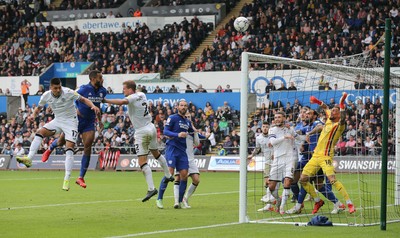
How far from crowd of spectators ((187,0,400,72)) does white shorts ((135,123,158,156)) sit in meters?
21.5

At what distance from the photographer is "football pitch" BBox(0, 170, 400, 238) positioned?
528 inches

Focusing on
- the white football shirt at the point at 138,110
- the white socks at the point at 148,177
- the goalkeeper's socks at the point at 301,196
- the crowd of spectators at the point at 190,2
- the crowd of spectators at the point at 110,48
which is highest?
the crowd of spectators at the point at 190,2

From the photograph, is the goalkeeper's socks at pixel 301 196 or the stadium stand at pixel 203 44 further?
the stadium stand at pixel 203 44

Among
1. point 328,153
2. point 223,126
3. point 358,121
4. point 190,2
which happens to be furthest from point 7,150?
point 328,153

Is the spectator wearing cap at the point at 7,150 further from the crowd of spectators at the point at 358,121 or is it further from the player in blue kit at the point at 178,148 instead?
the player in blue kit at the point at 178,148

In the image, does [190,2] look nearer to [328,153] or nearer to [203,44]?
[203,44]

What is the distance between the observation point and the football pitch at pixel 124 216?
13406 mm

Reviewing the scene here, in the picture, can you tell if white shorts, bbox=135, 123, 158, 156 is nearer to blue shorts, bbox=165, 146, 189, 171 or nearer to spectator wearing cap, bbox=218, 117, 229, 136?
blue shorts, bbox=165, 146, 189, 171

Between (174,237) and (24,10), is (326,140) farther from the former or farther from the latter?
(24,10)

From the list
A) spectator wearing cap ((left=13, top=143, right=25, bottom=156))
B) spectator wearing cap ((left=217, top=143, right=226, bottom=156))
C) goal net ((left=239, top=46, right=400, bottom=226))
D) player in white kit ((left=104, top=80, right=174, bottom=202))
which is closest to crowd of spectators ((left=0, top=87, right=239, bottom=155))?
spectator wearing cap ((left=13, top=143, right=25, bottom=156))

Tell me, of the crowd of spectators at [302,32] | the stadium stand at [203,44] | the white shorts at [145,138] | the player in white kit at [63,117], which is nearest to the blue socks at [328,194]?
the white shorts at [145,138]

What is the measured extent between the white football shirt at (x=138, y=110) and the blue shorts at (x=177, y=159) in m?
0.88

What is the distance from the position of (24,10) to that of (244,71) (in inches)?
1762

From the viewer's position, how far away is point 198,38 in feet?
160
